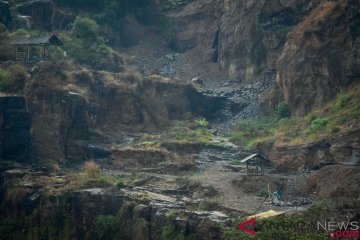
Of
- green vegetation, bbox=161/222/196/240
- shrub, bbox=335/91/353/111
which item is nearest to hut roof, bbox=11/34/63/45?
green vegetation, bbox=161/222/196/240

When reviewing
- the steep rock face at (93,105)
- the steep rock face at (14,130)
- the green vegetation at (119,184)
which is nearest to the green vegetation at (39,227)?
the green vegetation at (119,184)

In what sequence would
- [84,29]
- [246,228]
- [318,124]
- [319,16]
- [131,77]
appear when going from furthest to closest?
1. [84,29]
2. [131,77]
3. [319,16]
4. [318,124]
5. [246,228]

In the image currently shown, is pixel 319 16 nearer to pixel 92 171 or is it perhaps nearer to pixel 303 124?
pixel 303 124

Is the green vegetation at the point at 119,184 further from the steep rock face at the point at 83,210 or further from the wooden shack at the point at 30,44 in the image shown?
the wooden shack at the point at 30,44

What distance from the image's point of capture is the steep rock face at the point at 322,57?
40.7 m

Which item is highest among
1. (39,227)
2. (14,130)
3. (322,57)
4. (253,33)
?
(253,33)

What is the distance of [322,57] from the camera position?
139 feet

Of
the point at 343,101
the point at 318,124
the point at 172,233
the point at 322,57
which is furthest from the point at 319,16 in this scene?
the point at 172,233

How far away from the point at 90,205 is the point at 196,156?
32.8 ft

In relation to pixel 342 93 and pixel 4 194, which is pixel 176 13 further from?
pixel 4 194

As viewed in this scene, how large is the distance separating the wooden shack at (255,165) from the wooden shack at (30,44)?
64.2 ft

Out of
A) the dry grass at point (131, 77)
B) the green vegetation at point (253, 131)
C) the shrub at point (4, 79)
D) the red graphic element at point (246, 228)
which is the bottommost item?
the red graphic element at point (246, 228)

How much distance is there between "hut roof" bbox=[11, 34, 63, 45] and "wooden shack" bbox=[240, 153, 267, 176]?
19564 mm

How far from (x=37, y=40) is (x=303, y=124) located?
22193 mm
